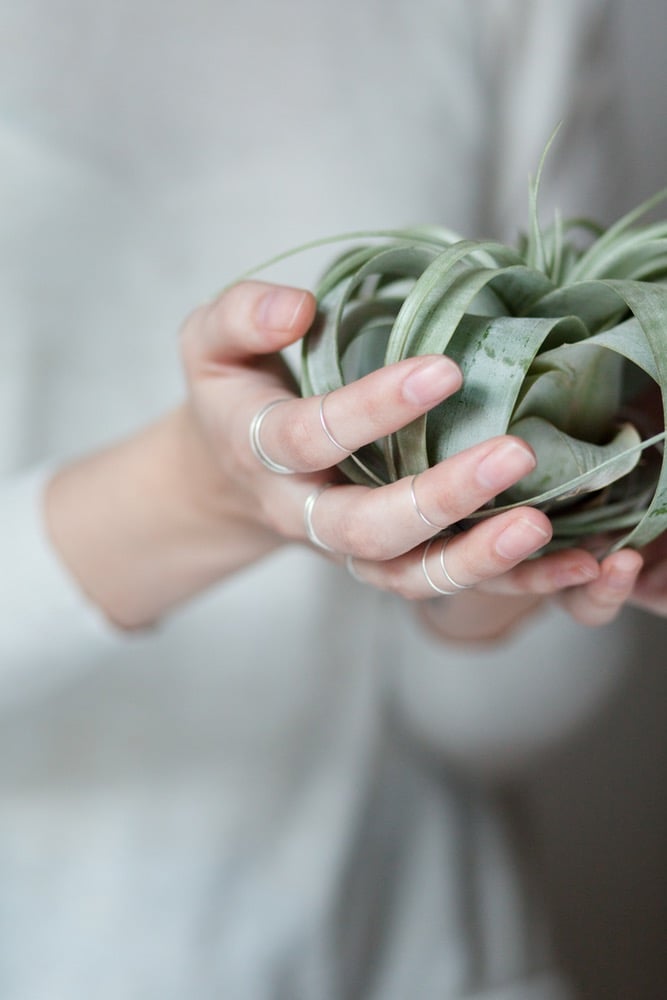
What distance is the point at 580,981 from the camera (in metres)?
0.82

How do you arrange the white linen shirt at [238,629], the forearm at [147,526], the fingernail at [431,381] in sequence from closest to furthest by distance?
the fingernail at [431,381], the forearm at [147,526], the white linen shirt at [238,629]

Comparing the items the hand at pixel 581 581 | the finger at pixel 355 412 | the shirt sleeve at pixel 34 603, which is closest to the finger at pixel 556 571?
the hand at pixel 581 581

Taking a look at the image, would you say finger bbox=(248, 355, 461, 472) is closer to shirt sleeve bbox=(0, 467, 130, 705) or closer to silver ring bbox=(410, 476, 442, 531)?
silver ring bbox=(410, 476, 442, 531)

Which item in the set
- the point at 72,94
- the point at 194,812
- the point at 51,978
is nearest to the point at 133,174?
the point at 72,94

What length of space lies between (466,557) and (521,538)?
1.0 inches

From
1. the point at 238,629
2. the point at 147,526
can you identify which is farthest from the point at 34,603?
the point at 238,629

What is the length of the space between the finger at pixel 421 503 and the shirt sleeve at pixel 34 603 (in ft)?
0.92

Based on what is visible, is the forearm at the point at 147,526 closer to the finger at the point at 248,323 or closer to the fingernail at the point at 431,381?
the finger at the point at 248,323

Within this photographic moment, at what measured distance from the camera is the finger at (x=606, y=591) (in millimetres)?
361

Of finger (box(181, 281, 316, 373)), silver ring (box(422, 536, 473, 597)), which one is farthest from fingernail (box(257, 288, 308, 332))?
silver ring (box(422, 536, 473, 597))

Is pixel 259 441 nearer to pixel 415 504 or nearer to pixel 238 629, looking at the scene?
pixel 415 504

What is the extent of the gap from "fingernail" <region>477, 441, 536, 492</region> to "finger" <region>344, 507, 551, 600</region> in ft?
0.08

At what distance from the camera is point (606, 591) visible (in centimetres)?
38

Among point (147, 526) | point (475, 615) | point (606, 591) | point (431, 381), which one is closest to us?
point (431, 381)
